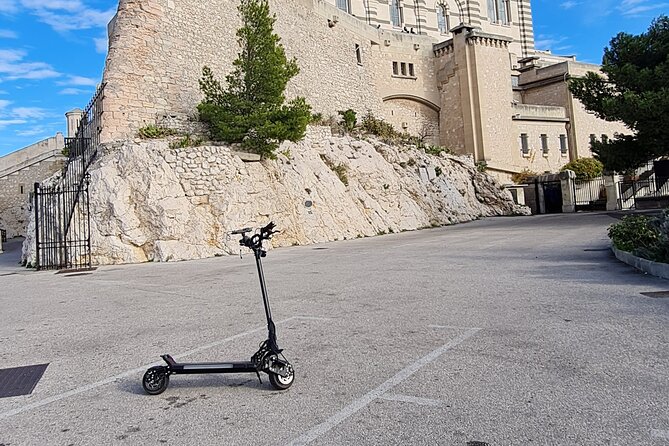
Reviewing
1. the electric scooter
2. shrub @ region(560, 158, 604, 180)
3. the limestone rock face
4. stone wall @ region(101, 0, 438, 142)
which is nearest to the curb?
Answer: the electric scooter

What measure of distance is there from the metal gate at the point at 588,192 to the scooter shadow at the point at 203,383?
33.7 meters

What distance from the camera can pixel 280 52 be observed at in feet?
67.1

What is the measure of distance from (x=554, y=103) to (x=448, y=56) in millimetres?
12421

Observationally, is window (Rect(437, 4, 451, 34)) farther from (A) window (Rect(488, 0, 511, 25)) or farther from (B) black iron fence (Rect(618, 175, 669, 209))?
(B) black iron fence (Rect(618, 175, 669, 209))

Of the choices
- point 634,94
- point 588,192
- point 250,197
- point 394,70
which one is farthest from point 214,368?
point 394,70

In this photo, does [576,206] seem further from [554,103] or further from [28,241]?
[28,241]

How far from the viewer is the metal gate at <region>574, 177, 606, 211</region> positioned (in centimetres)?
3338

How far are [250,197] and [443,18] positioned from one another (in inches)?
1530

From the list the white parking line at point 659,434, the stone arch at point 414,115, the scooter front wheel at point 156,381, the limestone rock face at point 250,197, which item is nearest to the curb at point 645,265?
the white parking line at point 659,434

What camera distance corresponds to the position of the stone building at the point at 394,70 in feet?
67.9

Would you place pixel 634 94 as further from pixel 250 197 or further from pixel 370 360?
pixel 370 360

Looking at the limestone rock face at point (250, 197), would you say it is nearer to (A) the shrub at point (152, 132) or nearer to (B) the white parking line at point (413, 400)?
(A) the shrub at point (152, 132)

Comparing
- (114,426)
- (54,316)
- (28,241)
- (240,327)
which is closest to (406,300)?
(240,327)

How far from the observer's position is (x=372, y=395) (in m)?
3.60
